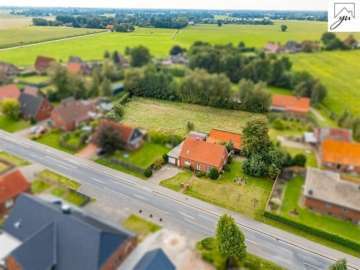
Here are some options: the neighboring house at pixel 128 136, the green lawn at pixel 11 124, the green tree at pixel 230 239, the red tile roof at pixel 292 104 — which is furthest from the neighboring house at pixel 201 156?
the green lawn at pixel 11 124

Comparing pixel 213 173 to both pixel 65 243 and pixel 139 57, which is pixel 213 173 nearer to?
pixel 65 243

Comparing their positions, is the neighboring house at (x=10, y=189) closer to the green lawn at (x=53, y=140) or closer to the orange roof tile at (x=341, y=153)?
the green lawn at (x=53, y=140)

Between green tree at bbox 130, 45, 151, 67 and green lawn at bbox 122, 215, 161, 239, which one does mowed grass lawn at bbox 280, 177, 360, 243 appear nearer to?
green lawn at bbox 122, 215, 161, 239

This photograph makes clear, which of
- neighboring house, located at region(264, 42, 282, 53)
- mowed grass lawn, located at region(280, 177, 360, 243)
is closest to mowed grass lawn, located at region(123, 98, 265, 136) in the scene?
mowed grass lawn, located at region(280, 177, 360, 243)

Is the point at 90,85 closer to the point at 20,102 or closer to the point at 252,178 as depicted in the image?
the point at 20,102

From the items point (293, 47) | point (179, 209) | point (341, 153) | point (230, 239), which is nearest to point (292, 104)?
point (341, 153)

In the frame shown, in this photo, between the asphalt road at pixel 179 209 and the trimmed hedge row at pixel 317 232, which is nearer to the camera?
the asphalt road at pixel 179 209
